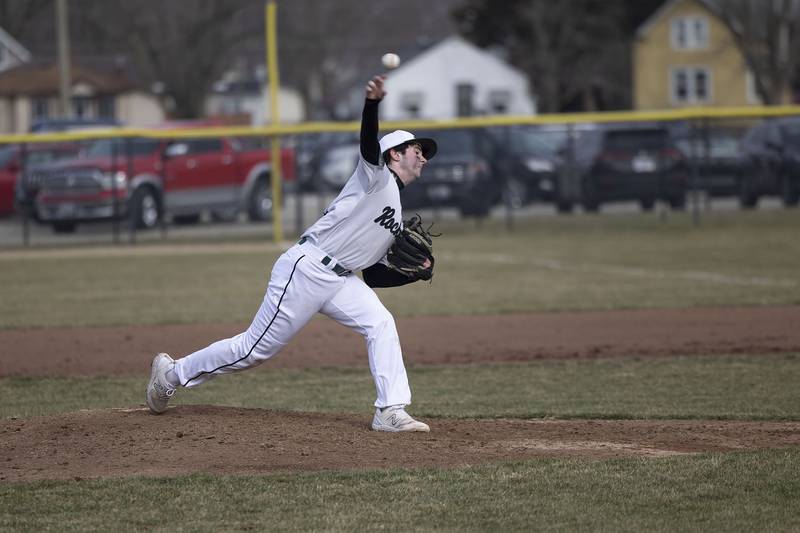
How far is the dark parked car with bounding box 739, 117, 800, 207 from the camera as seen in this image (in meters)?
22.5

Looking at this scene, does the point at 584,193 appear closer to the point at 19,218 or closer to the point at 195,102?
the point at 19,218

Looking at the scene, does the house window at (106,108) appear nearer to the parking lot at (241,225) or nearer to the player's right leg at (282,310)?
the parking lot at (241,225)

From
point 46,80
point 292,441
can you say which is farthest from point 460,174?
point 46,80

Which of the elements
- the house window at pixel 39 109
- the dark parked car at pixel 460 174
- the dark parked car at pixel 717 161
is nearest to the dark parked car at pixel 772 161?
the dark parked car at pixel 717 161

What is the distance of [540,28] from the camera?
5812 centimetres

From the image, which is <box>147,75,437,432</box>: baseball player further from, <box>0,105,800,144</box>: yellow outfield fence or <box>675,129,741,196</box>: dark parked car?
<box>675,129,741,196</box>: dark parked car

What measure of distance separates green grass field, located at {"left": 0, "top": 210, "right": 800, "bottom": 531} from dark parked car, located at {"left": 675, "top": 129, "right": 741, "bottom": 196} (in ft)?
9.49

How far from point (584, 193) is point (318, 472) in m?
17.7

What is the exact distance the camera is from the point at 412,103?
6581cm

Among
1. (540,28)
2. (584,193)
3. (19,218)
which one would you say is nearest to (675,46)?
(540,28)

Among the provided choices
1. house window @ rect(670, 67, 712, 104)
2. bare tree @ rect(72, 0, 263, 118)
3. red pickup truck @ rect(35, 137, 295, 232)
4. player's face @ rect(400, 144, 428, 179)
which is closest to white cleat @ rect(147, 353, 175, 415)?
player's face @ rect(400, 144, 428, 179)

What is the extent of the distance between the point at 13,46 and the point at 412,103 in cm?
2064

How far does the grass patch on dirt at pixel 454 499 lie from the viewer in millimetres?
5027

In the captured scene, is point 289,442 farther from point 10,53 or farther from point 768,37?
point 10,53
